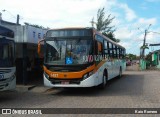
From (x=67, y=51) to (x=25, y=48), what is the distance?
4.17 m

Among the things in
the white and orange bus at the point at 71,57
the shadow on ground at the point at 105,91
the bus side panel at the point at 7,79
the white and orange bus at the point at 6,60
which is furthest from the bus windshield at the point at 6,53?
the shadow on ground at the point at 105,91

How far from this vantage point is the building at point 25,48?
1708cm

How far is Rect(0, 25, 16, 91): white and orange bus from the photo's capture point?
40.9ft

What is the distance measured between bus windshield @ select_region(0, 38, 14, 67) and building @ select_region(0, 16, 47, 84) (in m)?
3.61

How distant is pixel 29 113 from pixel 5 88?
3295 mm

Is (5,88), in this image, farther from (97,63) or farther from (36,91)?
(97,63)

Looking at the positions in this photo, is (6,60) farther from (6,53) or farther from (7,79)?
(7,79)

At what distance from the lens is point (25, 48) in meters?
17.6

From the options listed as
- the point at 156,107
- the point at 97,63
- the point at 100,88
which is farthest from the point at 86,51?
the point at 156,107

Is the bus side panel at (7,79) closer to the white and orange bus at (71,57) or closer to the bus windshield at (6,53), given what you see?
the bus windshield at (6,53)

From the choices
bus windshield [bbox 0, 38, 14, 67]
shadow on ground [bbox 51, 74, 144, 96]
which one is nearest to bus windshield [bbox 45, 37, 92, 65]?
shadow on ground [bbox 51, 74, 144, 96]

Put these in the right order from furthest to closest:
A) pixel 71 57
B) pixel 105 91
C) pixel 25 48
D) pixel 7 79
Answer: pixel 25 48, pixel 105 91, pixel 71 57, pixel 7 79

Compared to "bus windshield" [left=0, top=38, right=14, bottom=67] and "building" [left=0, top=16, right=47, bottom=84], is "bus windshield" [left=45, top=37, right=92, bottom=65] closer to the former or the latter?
"bus windshield" [left=0, top=38, right=14, bottom=67]

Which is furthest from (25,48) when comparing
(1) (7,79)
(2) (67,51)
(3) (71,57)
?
(1) (7,79)
